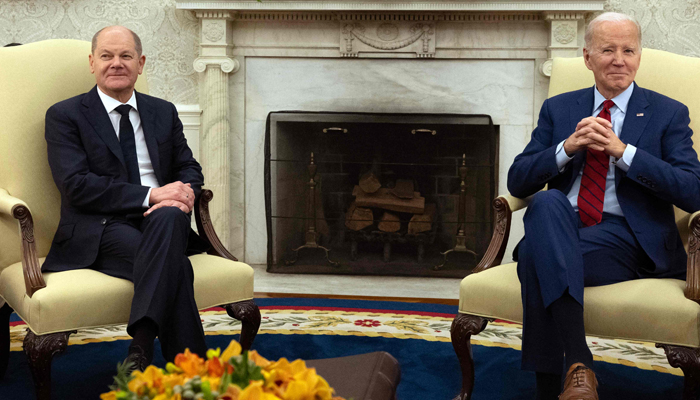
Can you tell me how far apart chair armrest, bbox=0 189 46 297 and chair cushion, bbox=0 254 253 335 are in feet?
0.10

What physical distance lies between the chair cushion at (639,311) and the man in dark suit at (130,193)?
3.06ft

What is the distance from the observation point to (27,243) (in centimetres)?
171

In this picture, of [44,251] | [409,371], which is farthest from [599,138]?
[44,251]

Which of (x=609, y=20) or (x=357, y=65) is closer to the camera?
(x=609, y=20)

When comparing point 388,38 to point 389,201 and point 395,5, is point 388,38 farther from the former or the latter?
point 389,201

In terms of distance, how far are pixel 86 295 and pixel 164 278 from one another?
20 centimetres

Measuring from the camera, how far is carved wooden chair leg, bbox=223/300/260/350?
6.33 feet

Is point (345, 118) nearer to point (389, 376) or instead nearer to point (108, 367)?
point (108, 367)

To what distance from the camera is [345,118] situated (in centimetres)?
370

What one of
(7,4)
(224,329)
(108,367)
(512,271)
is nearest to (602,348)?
(512,271)

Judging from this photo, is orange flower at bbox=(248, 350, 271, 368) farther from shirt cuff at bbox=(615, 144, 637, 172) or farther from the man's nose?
the man's nose

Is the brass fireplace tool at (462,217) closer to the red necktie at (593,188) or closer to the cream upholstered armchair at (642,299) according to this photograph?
the cream upholstered armchair at (642,299)

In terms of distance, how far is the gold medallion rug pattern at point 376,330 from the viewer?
230 centimetres

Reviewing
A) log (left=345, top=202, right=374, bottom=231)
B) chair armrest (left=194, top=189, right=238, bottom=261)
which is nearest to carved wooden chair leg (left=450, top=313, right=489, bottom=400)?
chair armrest (left=194, top=189, right=238, bottom=261)
